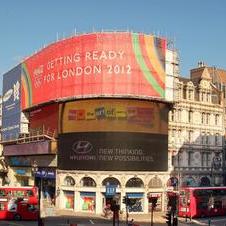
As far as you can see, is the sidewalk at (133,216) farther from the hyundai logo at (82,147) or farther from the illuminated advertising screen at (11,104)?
the illuminated advertising screen at (11,104)

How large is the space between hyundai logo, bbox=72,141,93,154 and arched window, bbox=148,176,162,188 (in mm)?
10473

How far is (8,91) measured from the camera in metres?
111

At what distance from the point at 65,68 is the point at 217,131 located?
2990 cm

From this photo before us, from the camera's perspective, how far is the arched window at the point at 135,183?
77875mm

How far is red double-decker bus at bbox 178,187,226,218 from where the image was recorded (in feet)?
237

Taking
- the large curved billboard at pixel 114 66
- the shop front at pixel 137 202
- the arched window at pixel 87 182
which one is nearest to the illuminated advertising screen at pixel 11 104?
the large curved billboard at pixel 114 66

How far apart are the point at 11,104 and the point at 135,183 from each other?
132 ft

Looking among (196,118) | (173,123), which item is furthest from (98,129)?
(196,118)

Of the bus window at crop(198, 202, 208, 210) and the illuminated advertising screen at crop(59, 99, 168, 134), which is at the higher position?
the illuminated advertising screen at crop(59, 99, 168, 134)

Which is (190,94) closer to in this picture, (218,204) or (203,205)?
(218,204)

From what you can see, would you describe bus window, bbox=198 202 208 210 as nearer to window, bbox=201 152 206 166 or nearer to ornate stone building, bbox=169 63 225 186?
ornate stone building, bbox=169 63 225 186

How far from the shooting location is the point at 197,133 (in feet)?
294

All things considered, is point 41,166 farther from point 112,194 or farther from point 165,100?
point 165,100

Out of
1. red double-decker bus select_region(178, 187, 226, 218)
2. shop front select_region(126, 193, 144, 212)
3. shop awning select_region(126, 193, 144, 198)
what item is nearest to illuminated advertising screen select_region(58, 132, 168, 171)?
shop awning select_region(126, 193, 144, 198)
